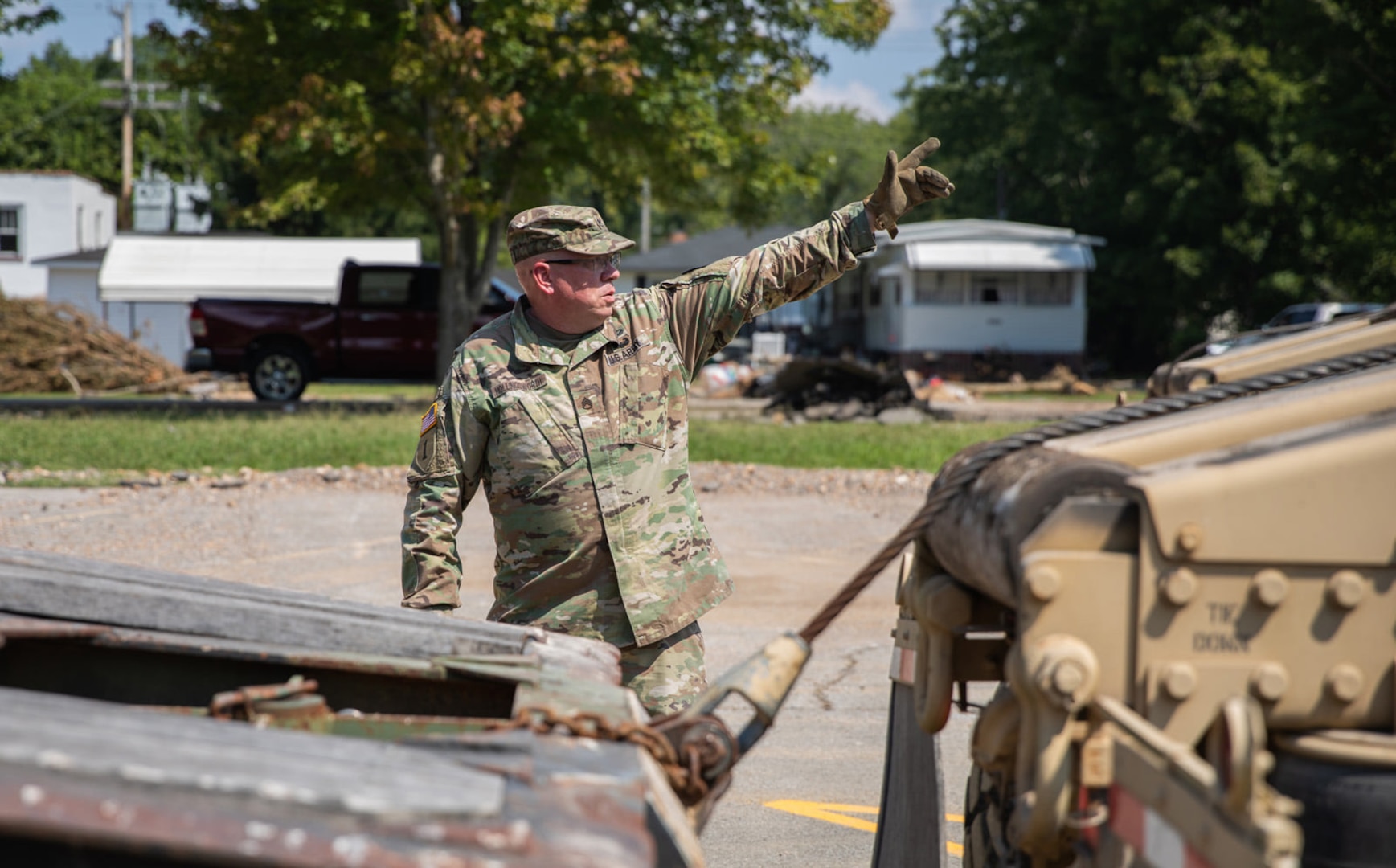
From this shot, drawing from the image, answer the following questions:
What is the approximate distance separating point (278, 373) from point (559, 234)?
1883 cm

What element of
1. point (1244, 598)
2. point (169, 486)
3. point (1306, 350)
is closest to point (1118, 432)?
point (1244, 598)

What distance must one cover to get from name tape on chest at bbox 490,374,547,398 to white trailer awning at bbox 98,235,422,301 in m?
31.8

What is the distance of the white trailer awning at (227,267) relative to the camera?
34.8 m

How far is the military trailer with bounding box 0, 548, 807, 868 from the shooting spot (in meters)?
1.56

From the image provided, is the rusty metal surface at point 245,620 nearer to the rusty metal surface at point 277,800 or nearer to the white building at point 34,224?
the rusty metal surface at point 277,800

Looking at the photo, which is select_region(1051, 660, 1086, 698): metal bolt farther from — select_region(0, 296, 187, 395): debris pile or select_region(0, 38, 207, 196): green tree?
select_region(0, 38, 207, 196): green tree

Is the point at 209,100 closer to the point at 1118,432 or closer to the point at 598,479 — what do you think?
the point at 598,479

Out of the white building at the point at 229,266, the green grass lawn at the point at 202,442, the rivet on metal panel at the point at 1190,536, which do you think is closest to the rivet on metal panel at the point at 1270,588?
the rivet on metal panel at the point at 1190,536

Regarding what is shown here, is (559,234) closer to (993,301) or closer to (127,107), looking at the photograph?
(993,301)

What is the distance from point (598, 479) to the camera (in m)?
3.86

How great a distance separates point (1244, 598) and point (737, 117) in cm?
1876

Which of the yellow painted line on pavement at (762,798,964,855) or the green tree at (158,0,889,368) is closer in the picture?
the yellow painted line on pavement at (762,798,964,855)

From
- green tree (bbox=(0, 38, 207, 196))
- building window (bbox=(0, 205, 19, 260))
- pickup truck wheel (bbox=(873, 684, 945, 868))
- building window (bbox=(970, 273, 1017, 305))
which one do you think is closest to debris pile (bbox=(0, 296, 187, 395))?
building window (bbox=(970, 273, 1017, 305))

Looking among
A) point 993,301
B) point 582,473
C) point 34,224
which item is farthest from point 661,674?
point 34,224
